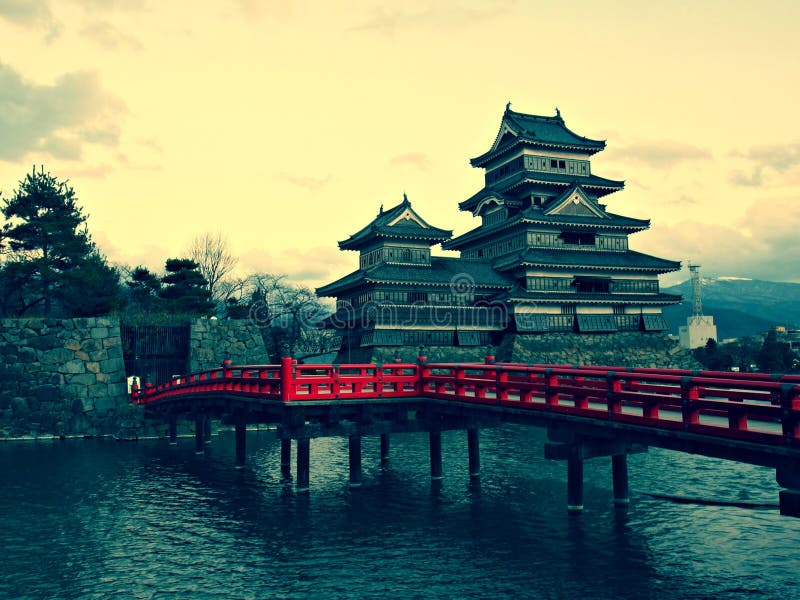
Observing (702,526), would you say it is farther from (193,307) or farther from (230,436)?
(193,307)

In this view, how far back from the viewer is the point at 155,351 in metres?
41.1

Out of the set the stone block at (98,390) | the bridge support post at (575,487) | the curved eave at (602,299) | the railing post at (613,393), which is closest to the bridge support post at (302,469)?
the bridge support post at (575,487)

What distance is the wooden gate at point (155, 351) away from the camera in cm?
4050

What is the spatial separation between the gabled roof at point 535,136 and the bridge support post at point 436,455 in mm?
39547

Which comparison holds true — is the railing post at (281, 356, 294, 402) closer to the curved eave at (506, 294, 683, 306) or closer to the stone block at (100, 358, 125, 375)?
the stone block at (100, 358, 125, 375)

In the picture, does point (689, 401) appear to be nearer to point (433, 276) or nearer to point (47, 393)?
point (47, 393)

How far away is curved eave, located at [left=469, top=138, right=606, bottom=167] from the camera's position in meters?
57.5

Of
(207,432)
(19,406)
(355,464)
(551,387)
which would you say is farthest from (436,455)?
(19,406)

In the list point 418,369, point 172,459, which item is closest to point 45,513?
point 172,459

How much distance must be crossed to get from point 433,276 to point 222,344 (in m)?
16.6

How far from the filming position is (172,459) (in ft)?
96.9

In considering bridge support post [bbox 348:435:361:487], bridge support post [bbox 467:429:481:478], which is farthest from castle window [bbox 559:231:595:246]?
bridge support post [bbox 348:435:361:487]

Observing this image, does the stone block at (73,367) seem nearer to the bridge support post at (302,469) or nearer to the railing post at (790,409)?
the bridge support post at (302,469)

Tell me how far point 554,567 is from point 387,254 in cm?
3819
